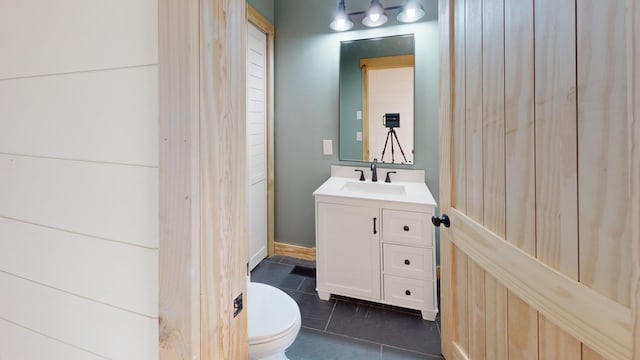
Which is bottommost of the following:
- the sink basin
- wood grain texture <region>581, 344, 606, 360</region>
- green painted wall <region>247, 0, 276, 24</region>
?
wood grain texture <region>581, 344, 606, 360</region>

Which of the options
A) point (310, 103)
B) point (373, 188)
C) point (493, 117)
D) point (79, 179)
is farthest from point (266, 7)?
point (79, 179)

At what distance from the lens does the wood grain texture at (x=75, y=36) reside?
60 cm

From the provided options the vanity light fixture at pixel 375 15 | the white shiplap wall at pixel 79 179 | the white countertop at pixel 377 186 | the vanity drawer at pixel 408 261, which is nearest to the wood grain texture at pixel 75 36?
the white shiplap wall at pixel 79 179

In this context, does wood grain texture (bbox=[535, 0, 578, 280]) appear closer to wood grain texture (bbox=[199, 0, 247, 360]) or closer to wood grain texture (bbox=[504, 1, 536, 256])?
wood grain texture (bbox=[504, 1, 536, 256])

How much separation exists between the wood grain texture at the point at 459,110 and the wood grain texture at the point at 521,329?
392 mm

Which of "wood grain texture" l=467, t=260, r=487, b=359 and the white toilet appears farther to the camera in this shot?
the white toilet

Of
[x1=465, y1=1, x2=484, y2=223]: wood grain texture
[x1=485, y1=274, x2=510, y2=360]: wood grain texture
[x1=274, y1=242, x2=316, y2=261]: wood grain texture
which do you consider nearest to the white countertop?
[x1=274, y1=242, x2=316, y2=261]: wood grain texture

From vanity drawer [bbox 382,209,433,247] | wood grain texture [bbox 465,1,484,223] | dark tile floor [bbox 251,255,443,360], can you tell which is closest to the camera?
wood grain texture [bbox 465,1,484,223]

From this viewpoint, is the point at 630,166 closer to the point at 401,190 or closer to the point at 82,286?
the point at 82,286

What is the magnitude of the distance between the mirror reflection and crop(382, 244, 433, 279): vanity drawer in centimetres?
84

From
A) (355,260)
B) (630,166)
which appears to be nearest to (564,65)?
(630,166)

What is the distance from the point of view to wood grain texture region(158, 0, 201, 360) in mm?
541

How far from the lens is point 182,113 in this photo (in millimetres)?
542

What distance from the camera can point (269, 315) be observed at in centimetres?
136
